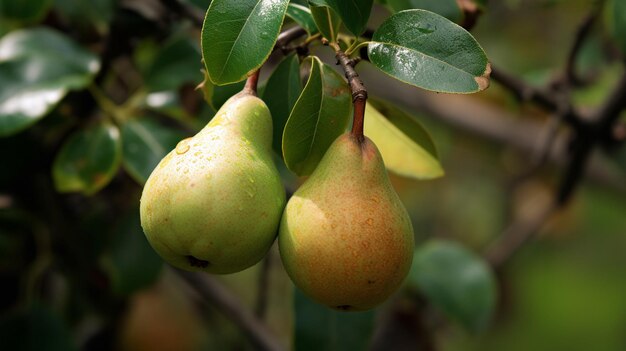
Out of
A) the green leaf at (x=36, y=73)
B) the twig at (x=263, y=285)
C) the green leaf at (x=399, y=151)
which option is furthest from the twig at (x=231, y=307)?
the green leaf at (x=399, y=151)

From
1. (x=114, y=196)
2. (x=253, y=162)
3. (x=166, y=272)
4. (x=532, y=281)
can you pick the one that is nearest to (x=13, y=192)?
(x=114, y=196)

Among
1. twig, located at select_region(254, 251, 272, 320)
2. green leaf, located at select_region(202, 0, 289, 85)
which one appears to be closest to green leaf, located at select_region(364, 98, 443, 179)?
green leaf, located at select_region(202, 0, 289, 85)

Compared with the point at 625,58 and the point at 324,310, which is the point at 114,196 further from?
the point at 625,58

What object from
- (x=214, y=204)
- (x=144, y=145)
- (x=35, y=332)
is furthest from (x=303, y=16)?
(x=35, y=332)

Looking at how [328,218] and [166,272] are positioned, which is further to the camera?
[166,272]

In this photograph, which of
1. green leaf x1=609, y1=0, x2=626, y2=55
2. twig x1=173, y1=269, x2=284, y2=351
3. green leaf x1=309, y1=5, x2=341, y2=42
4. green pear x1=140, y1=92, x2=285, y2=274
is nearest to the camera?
green pear x1=140, y1=92, x2=285, y2=274

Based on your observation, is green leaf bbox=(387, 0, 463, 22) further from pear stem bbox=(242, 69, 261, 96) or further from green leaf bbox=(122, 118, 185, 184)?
green leaf bbox=(122, 118, 185, 184)
